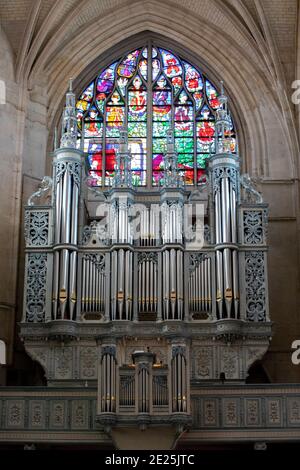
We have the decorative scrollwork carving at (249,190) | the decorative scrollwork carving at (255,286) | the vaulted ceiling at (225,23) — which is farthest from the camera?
the vaulted ceiling at (225,23)

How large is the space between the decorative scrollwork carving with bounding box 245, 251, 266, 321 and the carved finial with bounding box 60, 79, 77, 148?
5.18 meters

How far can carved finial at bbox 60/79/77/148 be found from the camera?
2548 centimetres

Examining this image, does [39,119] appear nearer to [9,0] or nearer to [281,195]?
[9,0]

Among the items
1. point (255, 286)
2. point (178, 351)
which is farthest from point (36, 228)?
point (178, 351)

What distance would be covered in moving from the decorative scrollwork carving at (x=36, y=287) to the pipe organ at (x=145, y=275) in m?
0.02

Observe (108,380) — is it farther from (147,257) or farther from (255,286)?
(255,286)

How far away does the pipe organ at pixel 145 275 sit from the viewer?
23562 mm

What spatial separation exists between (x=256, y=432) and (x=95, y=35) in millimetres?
12433

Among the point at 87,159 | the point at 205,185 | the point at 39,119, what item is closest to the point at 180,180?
the point at 205,185

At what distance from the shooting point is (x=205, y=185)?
2608 cm

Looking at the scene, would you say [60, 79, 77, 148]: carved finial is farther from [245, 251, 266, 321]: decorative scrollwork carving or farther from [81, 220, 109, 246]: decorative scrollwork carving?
[245, 251, 266, 321]: decorative scrollwork carving

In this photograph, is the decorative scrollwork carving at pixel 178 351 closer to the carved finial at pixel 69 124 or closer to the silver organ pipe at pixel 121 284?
the silver organ pipe at pixel 121 284

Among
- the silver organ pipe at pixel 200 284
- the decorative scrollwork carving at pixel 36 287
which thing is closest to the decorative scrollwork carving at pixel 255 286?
the silver organ pipe at pixel 200 284

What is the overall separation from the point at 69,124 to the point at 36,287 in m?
4.39
